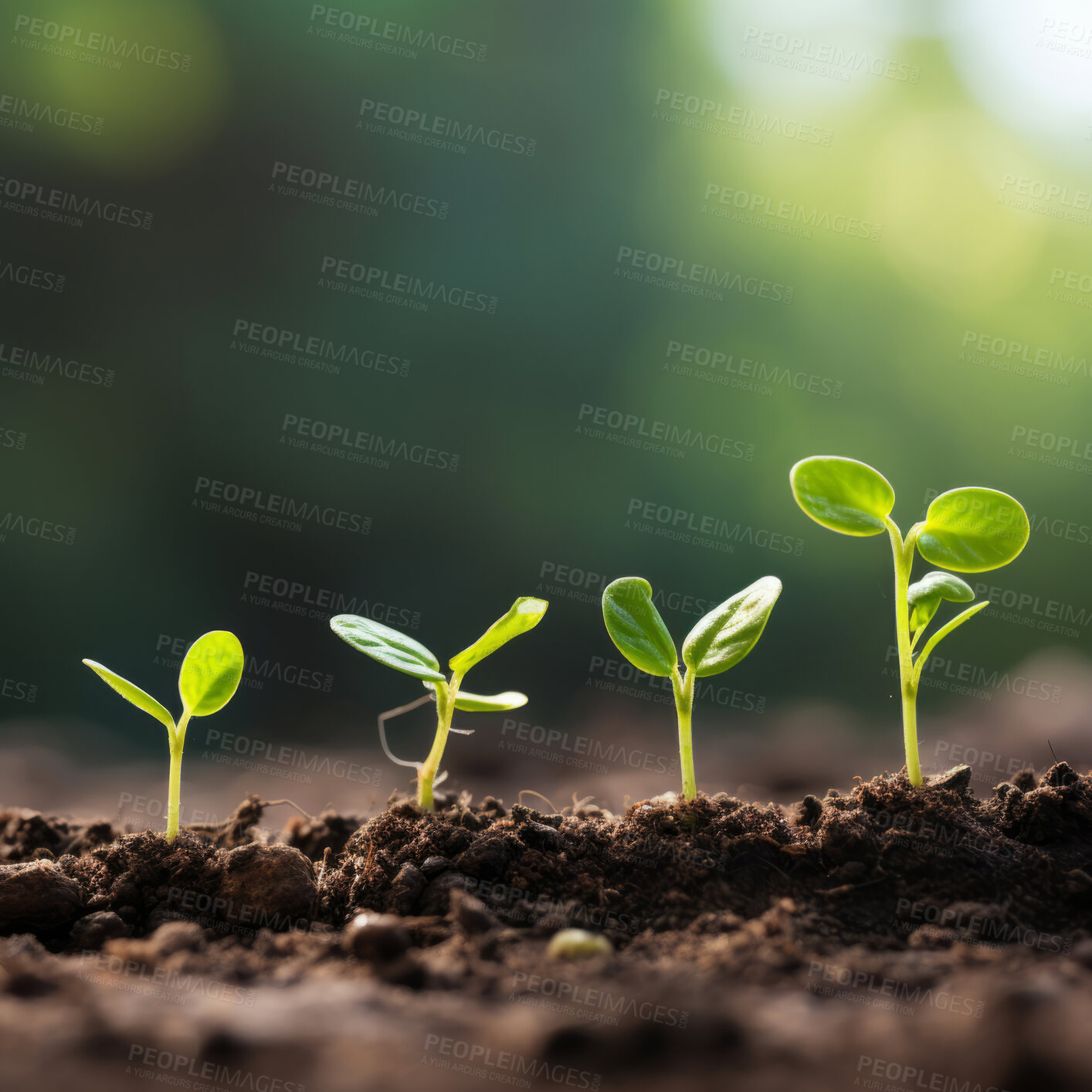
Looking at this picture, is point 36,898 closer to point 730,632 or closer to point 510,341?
point 730,632

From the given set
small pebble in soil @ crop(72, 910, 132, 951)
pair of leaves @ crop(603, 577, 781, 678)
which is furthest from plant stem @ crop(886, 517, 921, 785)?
small pebble in soil @ crop(72, 910, 132, 951)

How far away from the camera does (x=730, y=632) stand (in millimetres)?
1068

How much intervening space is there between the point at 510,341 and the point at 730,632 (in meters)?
A: 1.65

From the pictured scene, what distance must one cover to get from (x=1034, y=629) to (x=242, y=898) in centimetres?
242

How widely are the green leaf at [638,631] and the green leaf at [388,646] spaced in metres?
0.27

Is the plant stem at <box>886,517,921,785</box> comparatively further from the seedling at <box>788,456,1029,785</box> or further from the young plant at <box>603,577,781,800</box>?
the young plant at <box>603,577,781,800</box>

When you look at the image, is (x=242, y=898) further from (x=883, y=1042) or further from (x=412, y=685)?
(x=412, y=685)

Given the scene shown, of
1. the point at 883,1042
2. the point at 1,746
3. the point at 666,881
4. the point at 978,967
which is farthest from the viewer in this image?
the point at 1,746

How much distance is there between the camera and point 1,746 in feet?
6.82

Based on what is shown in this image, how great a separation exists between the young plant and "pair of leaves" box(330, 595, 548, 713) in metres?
0.12

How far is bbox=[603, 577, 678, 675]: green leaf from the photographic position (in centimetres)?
108

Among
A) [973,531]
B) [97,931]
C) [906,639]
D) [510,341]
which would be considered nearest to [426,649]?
[97,931]

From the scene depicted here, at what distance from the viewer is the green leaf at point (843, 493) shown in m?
1.01

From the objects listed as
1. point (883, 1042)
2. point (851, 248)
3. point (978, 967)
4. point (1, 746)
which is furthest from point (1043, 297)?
point (1, 746)
